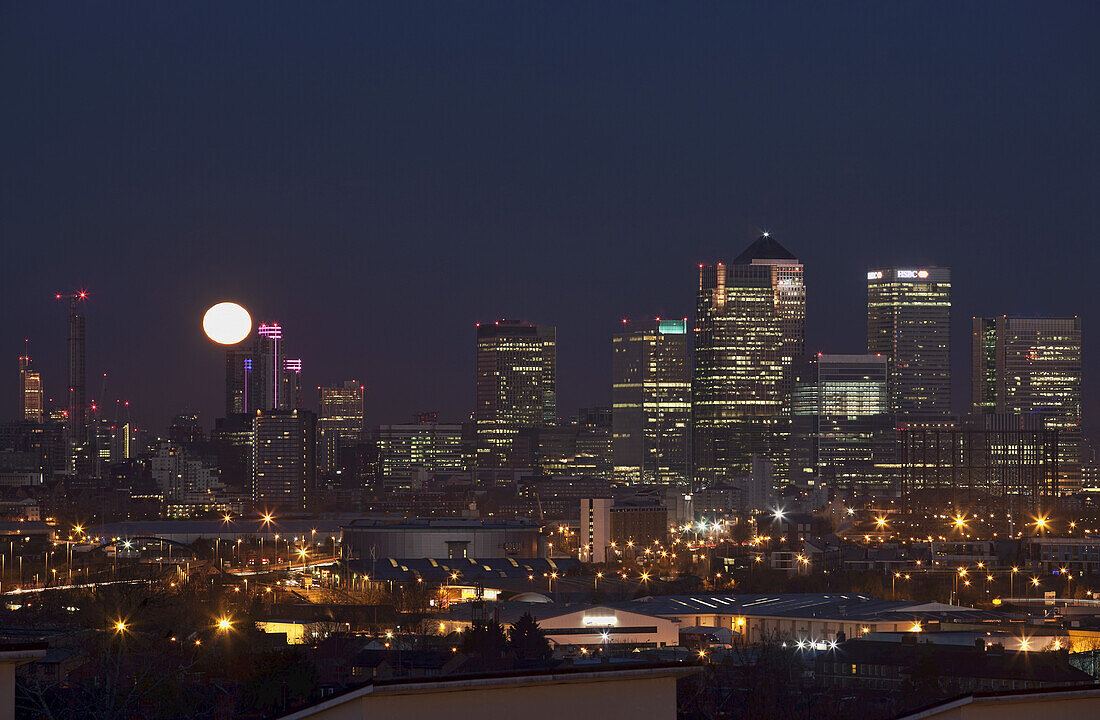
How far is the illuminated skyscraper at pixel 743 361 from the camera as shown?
139 m

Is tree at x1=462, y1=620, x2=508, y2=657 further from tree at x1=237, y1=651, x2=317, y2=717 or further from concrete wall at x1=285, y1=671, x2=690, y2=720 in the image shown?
concrete wall at x1=285, y1=671, x2=690, y2=720

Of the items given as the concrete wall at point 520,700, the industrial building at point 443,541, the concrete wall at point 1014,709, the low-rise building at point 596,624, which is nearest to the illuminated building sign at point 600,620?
the low-rise building at point 596,624

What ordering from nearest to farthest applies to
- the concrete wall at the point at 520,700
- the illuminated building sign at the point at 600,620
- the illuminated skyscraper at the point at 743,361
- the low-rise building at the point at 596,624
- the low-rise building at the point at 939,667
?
the concrete wall at the point at 520,700 → the low-rise building at the point at 939,667 → the low-rise building at the point at 596,624 → the illuminated building sign at the point at 600,620 → the illuminated skyscraper at the point at 743,361

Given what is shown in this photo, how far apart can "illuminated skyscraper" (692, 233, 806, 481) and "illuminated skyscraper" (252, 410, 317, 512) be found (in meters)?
33.1

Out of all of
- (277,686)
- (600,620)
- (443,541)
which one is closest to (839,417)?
(443,541)

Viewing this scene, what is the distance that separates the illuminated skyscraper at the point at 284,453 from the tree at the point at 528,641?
92487 millimetres

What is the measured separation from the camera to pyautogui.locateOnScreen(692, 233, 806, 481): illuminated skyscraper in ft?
455

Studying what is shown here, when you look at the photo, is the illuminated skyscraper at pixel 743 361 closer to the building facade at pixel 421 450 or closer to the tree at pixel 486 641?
the building facade at pixel 421 450

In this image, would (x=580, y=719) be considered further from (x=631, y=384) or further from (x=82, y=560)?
(x=631, y=384)

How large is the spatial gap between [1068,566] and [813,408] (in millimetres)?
87728

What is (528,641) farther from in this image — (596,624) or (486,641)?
(596,624)

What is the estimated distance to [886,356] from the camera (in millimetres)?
141625

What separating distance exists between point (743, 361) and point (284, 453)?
1555 inches

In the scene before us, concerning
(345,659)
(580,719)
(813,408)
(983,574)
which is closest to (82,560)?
(983,574)
